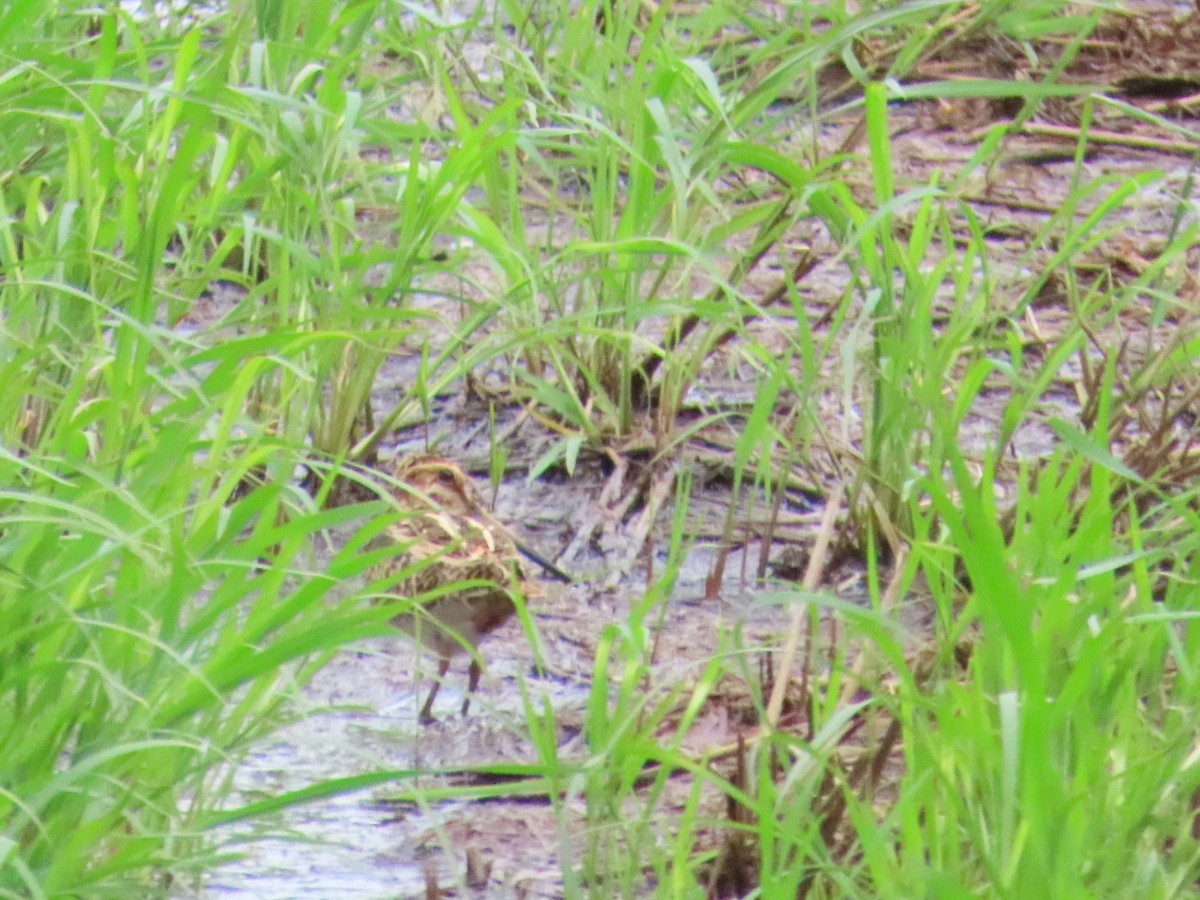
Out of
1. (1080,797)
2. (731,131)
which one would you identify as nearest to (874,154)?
(731,131)

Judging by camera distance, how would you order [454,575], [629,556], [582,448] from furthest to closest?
[582,448] < [629,556] < [454,575]

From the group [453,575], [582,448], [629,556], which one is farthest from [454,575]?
[582,448]

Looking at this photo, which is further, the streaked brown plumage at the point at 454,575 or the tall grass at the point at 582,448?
the streaked brown plumage at the point at 454,575

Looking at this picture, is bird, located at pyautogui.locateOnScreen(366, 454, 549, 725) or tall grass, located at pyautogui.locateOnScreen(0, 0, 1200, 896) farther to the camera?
bird, located at pyautogui.locateOnScreen(366, 454, 549, 725)

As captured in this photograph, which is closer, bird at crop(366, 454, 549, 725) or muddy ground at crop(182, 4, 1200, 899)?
muddy ground at crop(182, 4, 1200, 899)

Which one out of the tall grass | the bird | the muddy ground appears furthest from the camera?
the bird

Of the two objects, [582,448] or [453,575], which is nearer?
[453,575]

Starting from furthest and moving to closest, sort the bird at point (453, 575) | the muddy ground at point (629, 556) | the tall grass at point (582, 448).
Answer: the bird at point (453, 575) < the muddy ground at point (629, 556) < the tall grass at point (582, 448)

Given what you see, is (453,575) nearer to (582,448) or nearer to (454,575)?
(454,575)

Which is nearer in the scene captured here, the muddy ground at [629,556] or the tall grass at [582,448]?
the tall grass at [582,448]

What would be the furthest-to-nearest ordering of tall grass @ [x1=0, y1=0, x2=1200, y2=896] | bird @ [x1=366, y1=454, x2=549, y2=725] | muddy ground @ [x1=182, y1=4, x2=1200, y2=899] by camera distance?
bird @ [x1=366, y1=454, x2=549, y2=725] < muddy ground @ [x1=182, y1=4, x2=1200, y2=899] < tall grass @ [x1=0, y1=0, x2=1200, y2=896]

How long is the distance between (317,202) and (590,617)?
63 centimetres

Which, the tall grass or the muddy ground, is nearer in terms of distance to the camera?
the tall grass

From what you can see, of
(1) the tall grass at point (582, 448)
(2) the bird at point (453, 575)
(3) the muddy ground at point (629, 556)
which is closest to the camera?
(1) the tall grass at point (582, 448)
